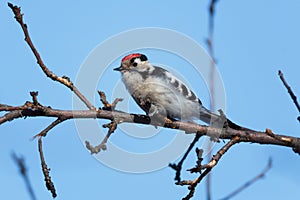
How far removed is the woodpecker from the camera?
150 inches

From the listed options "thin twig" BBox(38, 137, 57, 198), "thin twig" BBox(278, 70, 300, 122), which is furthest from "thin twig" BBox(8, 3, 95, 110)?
"thin twig" BBox(278, 70, 300, 122)

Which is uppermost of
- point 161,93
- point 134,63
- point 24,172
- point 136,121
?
point 134,63

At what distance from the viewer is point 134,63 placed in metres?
4.35

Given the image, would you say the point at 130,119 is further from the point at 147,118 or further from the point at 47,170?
the point at 47,170

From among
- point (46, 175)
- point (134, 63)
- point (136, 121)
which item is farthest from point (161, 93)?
point (46, 175)

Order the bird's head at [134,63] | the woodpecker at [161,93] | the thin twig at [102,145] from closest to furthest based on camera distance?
the thin twig at [102,145], the woodpecker at [161,93], the bird's head at [134,63]

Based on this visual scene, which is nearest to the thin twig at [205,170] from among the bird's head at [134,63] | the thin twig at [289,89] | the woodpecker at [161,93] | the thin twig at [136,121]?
the thin twig at [136,121]

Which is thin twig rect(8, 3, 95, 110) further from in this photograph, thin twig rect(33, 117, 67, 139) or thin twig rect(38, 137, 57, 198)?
thin twig rect(38, 137, 57, 198)

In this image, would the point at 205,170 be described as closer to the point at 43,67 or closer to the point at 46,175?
the point at 46,175

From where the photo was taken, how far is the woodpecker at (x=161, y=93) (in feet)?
12.5

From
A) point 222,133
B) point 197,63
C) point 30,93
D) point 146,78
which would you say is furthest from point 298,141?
→ point 146,78

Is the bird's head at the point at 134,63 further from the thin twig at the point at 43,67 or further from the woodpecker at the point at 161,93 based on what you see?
the thin twig at the point at 43,67

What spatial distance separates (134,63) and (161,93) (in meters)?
0.59

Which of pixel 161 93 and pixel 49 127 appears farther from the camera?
pixel 161 93
